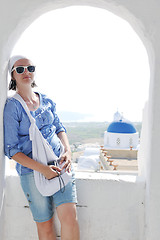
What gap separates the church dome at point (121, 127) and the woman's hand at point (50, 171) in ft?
56.6

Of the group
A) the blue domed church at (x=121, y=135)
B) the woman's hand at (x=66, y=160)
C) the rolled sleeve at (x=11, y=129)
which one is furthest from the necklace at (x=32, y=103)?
the blue domed church at (x=121, y=135)

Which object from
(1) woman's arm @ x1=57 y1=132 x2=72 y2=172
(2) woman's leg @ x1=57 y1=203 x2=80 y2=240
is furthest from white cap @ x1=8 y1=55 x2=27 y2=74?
(2) woman's leg @ x1=57 y1=203 x2=80 y2=240

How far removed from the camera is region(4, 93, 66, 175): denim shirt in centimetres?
180

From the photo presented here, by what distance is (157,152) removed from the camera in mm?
1847

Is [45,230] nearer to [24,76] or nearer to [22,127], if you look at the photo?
[22,127]

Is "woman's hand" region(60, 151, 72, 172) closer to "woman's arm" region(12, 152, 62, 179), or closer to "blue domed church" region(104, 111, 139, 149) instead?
"woman's arm" region(12, 152, 62, 179)

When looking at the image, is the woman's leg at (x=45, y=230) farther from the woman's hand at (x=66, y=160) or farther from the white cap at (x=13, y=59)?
the white cap at (x=13, y=59)

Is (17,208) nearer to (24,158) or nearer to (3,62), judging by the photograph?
(24,158)

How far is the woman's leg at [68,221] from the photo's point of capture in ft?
Answer: 5.91

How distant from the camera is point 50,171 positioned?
181 centimetres

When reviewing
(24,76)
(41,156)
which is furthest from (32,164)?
(24,76)

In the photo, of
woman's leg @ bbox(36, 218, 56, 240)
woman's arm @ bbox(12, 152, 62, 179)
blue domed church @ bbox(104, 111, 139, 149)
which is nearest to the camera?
woman's arm @ bbox(12, 152, 62, 179)

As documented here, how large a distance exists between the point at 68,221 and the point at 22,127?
70cm

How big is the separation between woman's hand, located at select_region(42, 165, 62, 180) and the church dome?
17.2 meters
